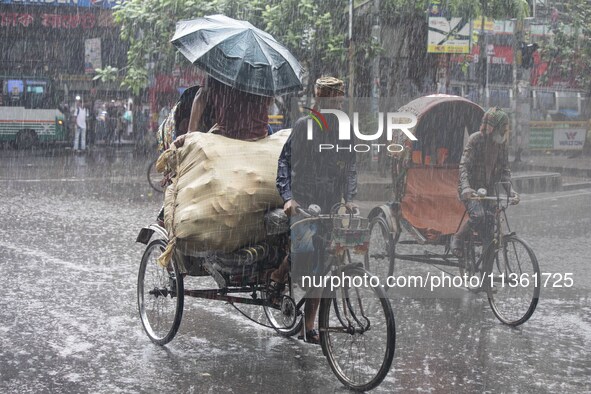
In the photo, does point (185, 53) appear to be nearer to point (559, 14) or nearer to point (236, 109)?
point (236, 109)

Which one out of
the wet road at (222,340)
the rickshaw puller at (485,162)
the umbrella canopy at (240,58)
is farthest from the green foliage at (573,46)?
the umbrella canopy at (240,58)

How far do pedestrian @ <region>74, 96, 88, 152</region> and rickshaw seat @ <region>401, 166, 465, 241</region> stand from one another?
23.4 metres

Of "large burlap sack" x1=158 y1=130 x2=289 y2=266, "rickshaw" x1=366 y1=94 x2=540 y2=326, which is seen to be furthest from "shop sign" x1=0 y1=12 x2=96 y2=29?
"large burlap sack" x1=158 y1=130 x2=289 y2=266

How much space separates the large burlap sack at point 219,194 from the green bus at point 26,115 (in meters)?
25.8

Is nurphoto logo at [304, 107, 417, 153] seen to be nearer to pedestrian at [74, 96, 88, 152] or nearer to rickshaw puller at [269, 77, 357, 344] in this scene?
rickshaw puller at [269, 77, 357, 344]

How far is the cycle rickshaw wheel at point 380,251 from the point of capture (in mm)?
6672

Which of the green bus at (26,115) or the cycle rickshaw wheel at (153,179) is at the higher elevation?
Result: the green bus at (26,115)

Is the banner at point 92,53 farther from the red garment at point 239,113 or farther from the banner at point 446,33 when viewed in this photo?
the red garment at point 239,113

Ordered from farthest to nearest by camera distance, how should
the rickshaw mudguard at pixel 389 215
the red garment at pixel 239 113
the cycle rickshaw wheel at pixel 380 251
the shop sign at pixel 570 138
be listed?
the shop sign at pixel 570 138 → the cycle rickshaw wheel at pixel 380 251 → the rickshaw mudguard at pixel 389 215 → the red garment at pixel 239 113

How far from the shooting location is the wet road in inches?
215

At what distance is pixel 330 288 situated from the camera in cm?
538

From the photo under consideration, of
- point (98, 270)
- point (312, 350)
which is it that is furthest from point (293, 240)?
point (98, 270)

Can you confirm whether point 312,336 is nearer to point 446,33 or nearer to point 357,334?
point 357,334

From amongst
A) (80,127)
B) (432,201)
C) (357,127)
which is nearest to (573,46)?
(80,127)
